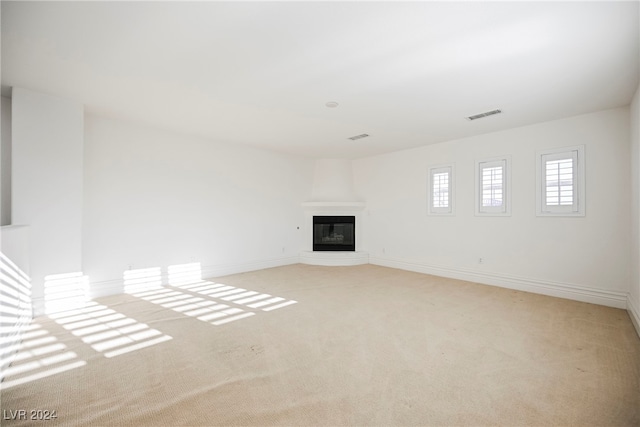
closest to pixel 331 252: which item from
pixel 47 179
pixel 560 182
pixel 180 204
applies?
pixel 180 204

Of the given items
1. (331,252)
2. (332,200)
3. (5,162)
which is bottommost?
(331,252)

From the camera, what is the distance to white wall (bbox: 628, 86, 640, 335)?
333cm

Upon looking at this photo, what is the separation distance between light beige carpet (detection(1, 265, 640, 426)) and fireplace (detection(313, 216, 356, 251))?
3.31 meters

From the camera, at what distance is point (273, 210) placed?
22.5 feet

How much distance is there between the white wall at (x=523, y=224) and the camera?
13.3 ft

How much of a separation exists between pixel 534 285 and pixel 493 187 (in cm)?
173

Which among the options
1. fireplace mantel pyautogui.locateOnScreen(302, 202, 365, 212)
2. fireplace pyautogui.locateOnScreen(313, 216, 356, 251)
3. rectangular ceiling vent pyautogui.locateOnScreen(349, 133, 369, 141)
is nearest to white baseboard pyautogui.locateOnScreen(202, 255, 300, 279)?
fireplace pyautogui.locateOnScreen(313, 216, 356, 251)

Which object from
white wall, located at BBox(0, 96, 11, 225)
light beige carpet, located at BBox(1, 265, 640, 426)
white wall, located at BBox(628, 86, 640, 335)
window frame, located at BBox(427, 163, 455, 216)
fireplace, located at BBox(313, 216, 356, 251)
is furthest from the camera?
fireplace, located at BBox(313, 216, 356, 251)

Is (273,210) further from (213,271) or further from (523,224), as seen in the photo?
(523,224)

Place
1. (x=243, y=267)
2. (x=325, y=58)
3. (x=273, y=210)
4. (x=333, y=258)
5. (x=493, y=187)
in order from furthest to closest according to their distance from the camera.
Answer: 1. (x=333, y=258)
2. (x=273, y=210)
3. (x=243, y=267)
4. (x=493, y=187)
5. (x=325, y=58)

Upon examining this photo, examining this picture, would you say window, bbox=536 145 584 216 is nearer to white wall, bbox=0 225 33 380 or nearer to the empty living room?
the empty living room

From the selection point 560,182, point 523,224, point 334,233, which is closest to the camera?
point 560,182

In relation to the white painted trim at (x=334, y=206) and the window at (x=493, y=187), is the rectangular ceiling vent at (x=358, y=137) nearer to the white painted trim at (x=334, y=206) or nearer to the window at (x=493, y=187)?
the white painted trim at (x=334, y=206)

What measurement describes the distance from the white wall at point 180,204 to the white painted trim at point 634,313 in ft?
18.7
